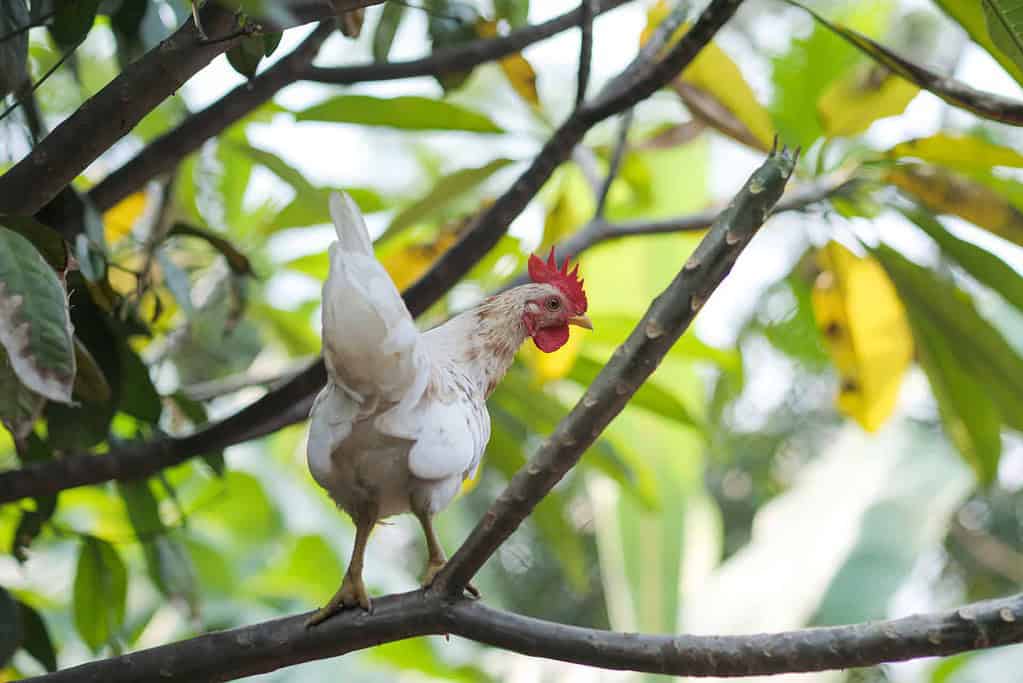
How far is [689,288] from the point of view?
A: 646 millimetres

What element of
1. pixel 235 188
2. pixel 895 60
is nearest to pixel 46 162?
pixel 895 60

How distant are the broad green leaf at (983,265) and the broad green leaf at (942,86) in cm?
28

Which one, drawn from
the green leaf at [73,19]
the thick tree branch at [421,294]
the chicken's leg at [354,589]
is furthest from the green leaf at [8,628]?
the green leaf at [73,19]

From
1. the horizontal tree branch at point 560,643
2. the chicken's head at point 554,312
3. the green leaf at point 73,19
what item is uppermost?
the green leaf at point 73,19

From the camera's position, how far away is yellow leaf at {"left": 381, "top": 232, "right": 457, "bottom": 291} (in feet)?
4.25

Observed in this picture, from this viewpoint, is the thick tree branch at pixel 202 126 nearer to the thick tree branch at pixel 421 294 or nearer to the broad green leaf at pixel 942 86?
the thick tree branch at pixel 421 294

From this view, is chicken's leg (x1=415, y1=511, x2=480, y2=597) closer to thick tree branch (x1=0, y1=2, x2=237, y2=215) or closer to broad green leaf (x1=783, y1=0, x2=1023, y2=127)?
thick tree branch (x1=0, y1=2, x2=237, y2=215)

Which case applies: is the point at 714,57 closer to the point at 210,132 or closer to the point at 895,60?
the point at 895,60

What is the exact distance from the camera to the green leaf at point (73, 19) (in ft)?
2.53

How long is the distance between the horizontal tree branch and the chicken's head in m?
0.25

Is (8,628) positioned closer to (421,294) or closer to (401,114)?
(421,294)

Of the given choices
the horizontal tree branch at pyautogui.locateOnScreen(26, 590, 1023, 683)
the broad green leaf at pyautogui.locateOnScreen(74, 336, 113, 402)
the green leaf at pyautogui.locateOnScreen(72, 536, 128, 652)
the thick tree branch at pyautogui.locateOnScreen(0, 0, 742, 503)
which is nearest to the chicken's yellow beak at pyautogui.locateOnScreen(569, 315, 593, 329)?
the thick tree branch at pyautogui.locateOnScreen(0, 0, 742, 503)

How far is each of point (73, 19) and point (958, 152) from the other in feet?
2.74

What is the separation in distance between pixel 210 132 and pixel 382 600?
499 mm
